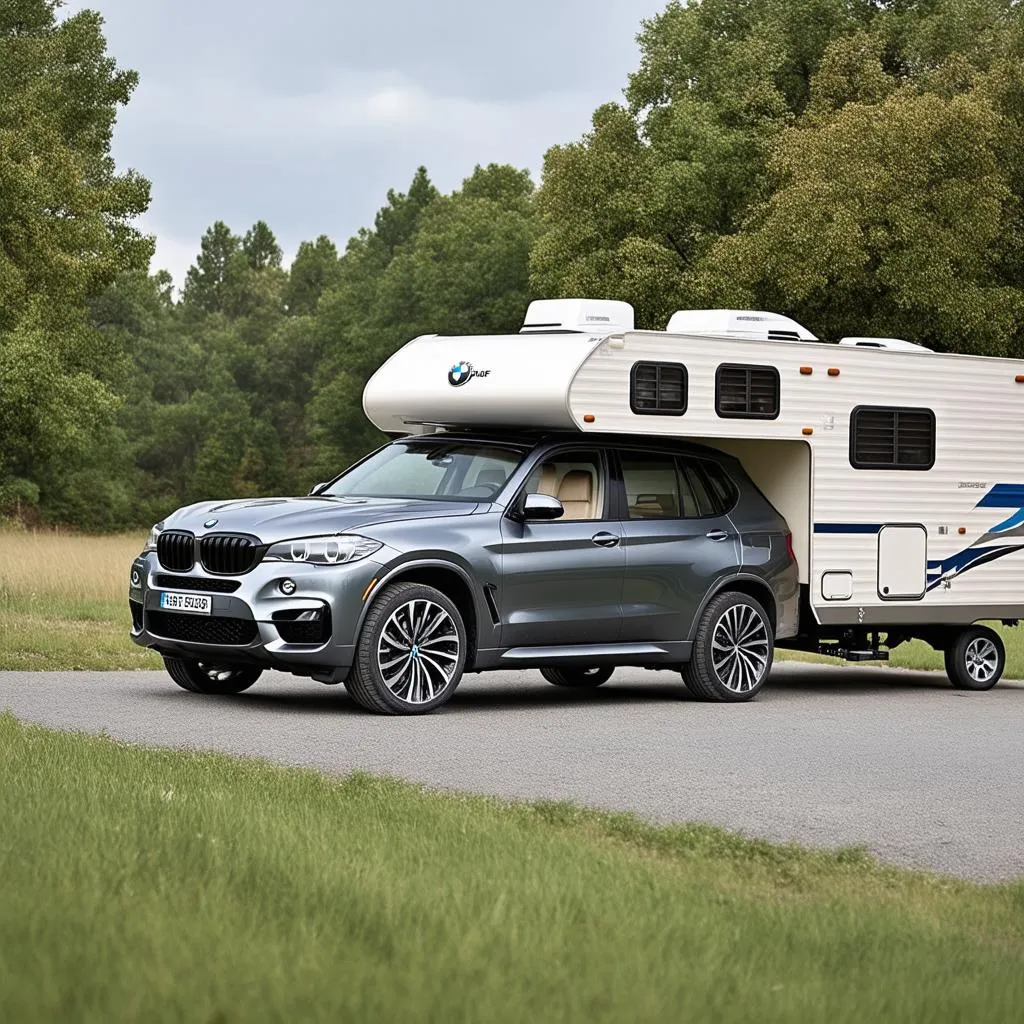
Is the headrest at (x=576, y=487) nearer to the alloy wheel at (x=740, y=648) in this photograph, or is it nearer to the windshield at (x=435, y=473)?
the windshield at (x=435, y=473)

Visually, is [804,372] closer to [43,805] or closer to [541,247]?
[43,805]

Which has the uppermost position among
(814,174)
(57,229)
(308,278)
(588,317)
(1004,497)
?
(308,278)

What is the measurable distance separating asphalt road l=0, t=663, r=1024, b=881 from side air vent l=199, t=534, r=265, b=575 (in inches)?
36.1

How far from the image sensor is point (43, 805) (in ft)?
22.7

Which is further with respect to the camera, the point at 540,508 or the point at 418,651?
the point at 540,508

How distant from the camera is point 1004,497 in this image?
16.7 metres

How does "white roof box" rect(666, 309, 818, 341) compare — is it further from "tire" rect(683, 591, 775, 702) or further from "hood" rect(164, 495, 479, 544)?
"hood" rect(164, 495, 479, 544)

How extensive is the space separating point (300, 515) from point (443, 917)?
24.4 feet

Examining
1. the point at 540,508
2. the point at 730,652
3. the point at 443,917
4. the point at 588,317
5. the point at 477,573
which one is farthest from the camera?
the point at 730,652

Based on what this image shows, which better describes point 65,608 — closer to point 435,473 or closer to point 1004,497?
point 435,473

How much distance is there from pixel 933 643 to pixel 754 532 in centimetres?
301

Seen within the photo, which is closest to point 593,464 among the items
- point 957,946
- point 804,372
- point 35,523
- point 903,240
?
point 804,372

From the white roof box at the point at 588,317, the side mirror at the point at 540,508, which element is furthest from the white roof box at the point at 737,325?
the side mirror at the point at 540,508

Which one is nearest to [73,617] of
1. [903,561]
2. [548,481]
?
[548,481]
